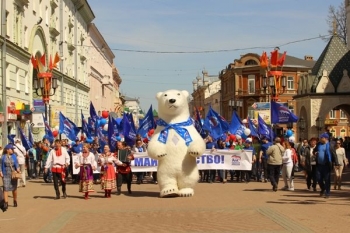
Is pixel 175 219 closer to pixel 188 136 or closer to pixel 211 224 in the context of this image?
pixel 211 224

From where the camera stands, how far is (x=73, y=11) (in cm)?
5400

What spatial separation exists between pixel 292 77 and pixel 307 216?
218 ft

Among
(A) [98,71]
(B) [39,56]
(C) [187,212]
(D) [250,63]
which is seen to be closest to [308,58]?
(D) [250,63]

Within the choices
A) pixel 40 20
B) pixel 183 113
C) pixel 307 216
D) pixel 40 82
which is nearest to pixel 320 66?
pixel 40 20

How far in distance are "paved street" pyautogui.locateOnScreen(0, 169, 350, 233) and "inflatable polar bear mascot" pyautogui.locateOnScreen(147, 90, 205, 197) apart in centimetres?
43

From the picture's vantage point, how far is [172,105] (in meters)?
17.0

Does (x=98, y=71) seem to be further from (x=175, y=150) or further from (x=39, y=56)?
(x=175, y=150)

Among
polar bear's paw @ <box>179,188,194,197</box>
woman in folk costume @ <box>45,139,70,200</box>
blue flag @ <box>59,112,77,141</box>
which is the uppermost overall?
blue flag @ <box>59,112,77,141</box>

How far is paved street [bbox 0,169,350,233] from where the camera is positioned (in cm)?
1148

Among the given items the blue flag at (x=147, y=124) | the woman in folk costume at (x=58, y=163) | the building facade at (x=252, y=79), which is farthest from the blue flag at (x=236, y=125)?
the building facade at (x=252, y=79)

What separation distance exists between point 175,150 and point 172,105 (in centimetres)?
127

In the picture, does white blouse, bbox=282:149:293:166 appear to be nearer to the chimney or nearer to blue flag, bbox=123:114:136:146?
blue flag, bbox=123:114:136:146

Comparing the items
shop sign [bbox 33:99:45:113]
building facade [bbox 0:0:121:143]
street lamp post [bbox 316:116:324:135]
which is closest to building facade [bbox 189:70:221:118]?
building facade [bbox 0:0:121:143]

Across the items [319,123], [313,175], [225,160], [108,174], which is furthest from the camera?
[319,123]
